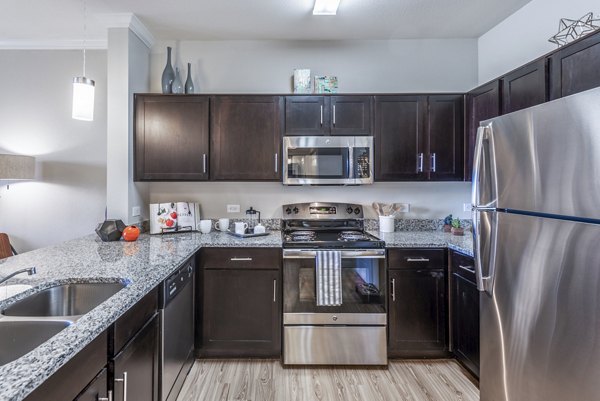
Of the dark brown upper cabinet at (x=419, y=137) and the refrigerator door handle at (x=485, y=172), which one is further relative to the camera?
the dark brown upper cabinet at (x=419, y=137)

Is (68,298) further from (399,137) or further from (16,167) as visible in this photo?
(399,137)

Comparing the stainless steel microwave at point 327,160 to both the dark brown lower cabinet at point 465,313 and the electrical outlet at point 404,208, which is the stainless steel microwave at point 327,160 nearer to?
the electrical outlet at point 404,208

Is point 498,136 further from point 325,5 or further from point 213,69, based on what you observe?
point 213,69

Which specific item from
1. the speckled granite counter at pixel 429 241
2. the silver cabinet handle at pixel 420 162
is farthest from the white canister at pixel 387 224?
the silver cabinet handle at pixel 420 162

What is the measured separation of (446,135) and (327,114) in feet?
3.58

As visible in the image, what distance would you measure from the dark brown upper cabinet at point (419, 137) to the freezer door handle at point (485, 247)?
1250 millimetres

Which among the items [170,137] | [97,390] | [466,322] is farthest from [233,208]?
[466,322]

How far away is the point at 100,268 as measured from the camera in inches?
63.2

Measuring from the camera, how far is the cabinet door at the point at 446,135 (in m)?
2.75

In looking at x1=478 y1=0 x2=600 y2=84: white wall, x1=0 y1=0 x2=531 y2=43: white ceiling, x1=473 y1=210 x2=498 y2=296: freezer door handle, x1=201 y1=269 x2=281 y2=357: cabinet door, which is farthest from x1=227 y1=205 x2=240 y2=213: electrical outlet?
x1=478 y1=0 x2=600 y2=84: white wall

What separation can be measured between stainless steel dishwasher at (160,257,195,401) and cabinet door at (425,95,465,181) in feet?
7.38

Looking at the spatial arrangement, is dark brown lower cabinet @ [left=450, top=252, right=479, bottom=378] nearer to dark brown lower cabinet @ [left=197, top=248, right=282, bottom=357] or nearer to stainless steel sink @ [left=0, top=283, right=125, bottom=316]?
dark brown lower cabinet @ [left=197, top=248, right=282, bottom=357]

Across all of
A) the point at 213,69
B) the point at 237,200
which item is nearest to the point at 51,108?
the point at 213,69

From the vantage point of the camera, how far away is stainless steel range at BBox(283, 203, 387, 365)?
2.32 meters
